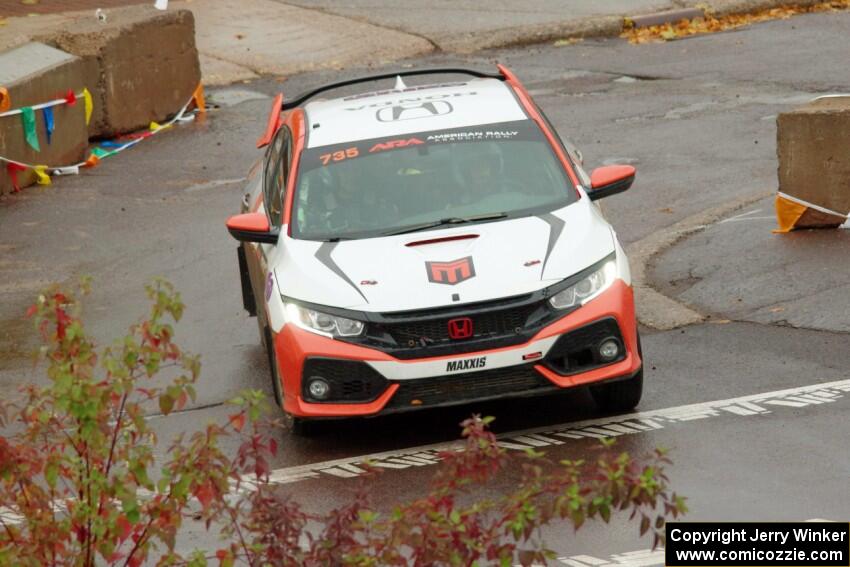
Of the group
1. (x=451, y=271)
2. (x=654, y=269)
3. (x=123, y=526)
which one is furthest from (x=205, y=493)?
(x=654, y=269)

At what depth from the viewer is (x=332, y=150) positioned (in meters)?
10.2

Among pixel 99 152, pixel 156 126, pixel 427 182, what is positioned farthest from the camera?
pixel 156 126

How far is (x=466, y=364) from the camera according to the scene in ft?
28.5

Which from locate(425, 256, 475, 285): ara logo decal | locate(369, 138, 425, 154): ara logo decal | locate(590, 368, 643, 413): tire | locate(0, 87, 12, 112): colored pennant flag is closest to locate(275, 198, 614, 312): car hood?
locate(425, 256, 475, 285): ara logo decal

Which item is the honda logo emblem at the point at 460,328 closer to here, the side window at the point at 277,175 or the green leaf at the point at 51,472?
the side window at the point at 277,175

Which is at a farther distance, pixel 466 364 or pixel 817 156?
pixel 817 156

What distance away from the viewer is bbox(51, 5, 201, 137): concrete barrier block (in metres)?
18.2

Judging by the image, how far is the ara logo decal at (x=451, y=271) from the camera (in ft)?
28.9

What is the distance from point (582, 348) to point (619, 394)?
1.87ft

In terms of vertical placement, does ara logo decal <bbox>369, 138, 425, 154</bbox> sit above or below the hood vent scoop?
above

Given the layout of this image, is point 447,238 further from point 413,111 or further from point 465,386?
point 413,111

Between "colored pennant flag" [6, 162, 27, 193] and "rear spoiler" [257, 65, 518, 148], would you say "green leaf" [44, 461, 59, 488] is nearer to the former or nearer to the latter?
"rear spoiler" [257, 65, 518, 148]

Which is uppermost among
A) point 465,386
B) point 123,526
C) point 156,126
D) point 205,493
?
point 205,493

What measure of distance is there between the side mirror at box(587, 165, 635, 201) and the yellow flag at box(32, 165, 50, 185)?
860cm
